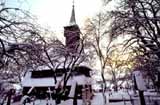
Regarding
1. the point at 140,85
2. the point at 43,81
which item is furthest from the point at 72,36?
the point at 140,85

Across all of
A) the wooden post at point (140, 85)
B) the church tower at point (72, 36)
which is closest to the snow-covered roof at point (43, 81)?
the church tower at point (72, 36)

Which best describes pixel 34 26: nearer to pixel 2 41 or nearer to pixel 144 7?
pixel 2 41

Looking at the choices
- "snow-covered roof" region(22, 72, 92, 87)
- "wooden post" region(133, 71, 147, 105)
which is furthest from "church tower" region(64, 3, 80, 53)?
"wooden post" region(133, 71, 147, 105)

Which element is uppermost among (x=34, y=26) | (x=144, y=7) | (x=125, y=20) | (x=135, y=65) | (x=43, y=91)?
(x=144, y=7)

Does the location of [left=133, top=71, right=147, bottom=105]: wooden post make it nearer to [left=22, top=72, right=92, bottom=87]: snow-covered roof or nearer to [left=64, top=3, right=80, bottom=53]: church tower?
[left=64, top=3, right=80, bottom=53]: church tower

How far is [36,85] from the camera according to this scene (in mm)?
38750

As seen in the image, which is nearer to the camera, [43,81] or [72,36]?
[72,36]

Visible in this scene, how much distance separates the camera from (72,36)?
3556 centimetres

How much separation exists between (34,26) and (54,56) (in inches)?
838

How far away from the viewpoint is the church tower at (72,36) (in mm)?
31664

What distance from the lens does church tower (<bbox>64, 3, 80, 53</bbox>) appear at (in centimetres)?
3166

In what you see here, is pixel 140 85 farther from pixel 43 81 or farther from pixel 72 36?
pixel 43 81

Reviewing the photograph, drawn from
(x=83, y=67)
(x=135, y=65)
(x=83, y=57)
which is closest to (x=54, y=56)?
(x=83, y=57)

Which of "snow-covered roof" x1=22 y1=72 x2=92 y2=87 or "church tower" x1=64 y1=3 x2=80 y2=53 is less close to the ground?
"church tower" x1=64 y1=3 x2=80 y2=53
